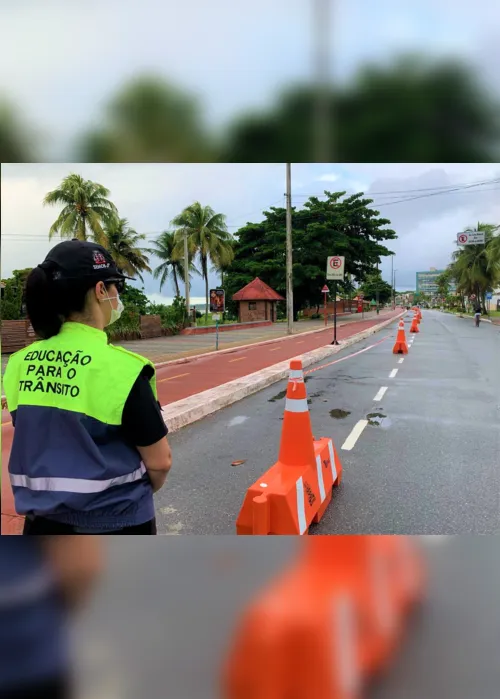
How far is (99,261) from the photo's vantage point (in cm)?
166

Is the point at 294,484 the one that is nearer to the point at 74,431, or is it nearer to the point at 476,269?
the point at 74,431

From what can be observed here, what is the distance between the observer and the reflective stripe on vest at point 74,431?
146 centimetres

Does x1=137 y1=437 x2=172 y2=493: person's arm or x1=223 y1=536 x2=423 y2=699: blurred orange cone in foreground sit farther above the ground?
x1=137 y1=437 x2=172 y2=493: person's arm

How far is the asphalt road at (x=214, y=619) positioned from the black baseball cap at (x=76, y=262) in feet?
3.81

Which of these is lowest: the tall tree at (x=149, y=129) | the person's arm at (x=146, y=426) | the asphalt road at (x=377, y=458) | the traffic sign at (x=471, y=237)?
the asphalt road at (x=377, y=458)

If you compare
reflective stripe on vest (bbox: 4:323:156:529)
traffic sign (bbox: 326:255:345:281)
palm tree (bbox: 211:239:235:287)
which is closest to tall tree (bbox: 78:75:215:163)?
reflective stripe on vest (bbox: 4:323:156:529)

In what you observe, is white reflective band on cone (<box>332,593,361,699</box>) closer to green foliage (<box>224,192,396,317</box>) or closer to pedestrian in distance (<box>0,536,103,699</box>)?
pedestrian in distance (<box>0,536,103,699</box>)

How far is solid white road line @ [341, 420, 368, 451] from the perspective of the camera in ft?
16.6

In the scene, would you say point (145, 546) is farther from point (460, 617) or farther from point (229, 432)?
point (229, 432)

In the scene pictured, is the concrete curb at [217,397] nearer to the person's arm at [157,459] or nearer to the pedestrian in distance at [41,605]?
the pedestrian in distance at [41,605]

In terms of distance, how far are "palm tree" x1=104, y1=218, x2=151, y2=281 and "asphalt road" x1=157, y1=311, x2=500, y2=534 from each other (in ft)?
5.98

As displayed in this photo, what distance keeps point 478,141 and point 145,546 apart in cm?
292

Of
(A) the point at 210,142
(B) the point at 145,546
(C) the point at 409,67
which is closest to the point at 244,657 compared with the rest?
(B) the point at 145,546

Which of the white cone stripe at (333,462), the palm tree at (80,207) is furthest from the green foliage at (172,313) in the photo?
the white cone stripe at (333,462)
